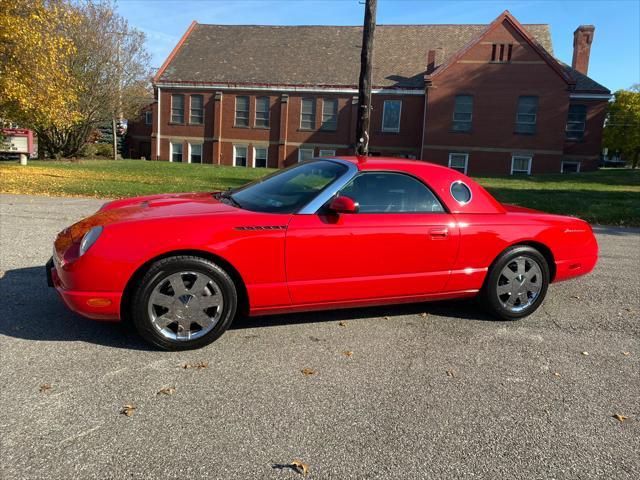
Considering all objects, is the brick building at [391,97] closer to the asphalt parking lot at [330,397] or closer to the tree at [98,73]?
the tree at [98,73]

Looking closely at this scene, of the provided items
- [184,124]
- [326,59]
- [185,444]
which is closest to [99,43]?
[184,124]

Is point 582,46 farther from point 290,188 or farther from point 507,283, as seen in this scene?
point 290,188

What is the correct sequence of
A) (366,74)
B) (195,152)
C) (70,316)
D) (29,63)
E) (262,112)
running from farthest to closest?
(195,152)
(262,112)
(29,63)
(366,74)
(70,316)

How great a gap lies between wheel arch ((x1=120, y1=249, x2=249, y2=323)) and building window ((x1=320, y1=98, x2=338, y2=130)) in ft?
111

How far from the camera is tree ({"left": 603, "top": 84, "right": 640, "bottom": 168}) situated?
58.4 metres

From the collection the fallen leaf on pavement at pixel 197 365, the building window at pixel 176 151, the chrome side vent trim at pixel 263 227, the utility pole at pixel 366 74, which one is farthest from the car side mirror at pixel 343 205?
the building window at pixel 176 151

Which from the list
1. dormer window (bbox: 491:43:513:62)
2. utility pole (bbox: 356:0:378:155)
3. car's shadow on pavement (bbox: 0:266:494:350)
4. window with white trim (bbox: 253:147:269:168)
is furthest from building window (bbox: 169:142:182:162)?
car's shadow on pavement (bbox: 0:266:494:350)

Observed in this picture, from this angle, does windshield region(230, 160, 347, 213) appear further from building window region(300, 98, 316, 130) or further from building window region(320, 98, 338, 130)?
building window region(300, 98, 316, 130)

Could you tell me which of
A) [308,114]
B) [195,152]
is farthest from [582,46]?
[195,152]

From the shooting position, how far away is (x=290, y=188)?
4.47 meters

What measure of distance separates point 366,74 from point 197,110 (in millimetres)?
29180

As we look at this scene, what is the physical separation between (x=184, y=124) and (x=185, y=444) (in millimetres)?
39378

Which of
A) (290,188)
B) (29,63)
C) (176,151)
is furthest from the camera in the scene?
(176,151)

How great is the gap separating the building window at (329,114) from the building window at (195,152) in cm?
981
